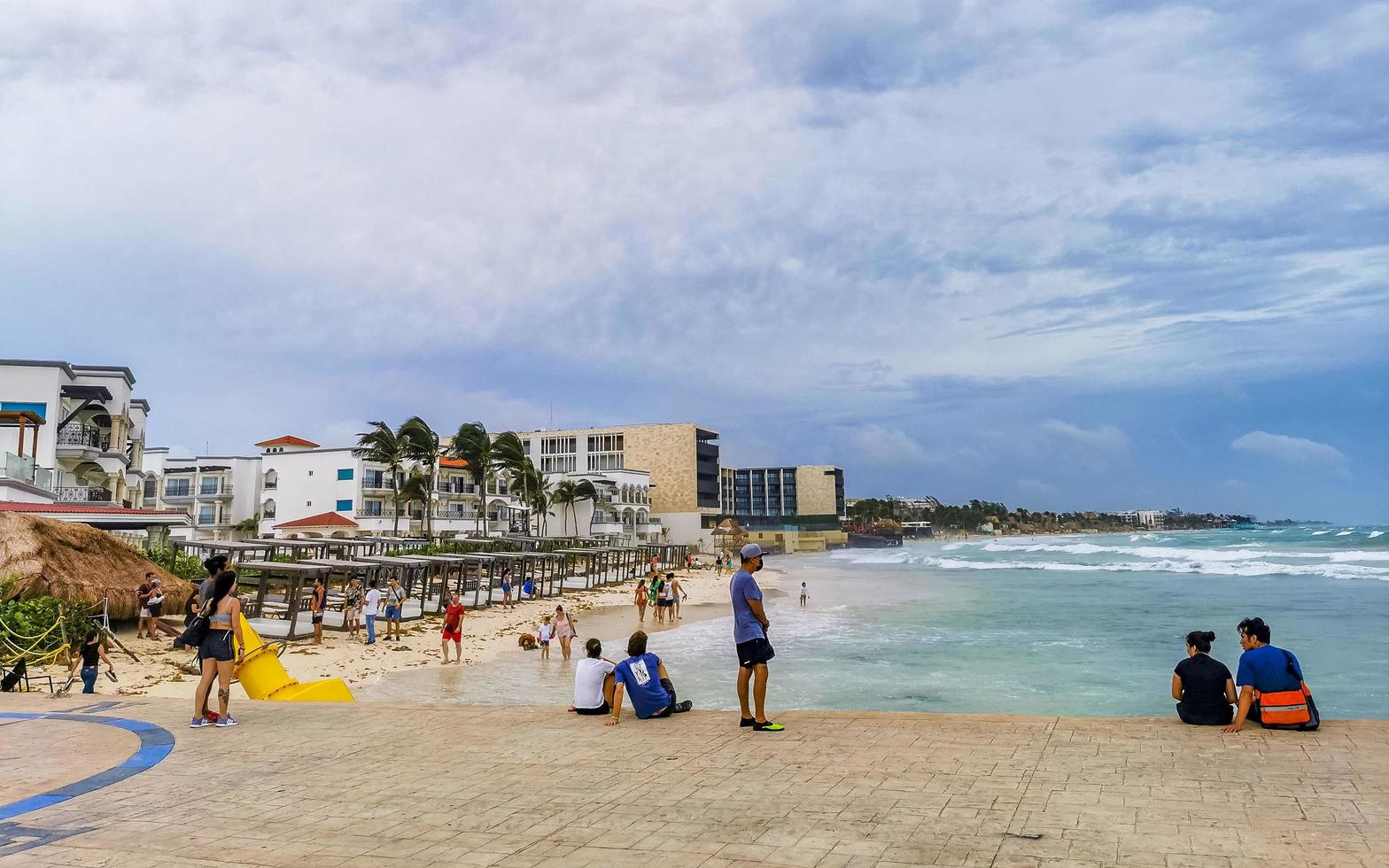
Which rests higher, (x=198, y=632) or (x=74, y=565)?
(x=74, y=565)

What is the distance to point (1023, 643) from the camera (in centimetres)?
2500

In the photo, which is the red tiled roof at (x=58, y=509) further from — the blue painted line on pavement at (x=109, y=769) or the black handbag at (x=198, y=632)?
the black handbag at (x=198, y=632)

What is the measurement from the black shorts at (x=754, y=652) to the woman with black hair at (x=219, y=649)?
4.86m

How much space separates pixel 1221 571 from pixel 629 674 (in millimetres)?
63633

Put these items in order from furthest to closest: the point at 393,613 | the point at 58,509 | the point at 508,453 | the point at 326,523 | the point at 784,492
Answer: the point at 784,492 < the point at 508,453 < the point at 326,523 < the point at 58,509 < the point at 393,613

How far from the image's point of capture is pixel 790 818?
509 centimetres

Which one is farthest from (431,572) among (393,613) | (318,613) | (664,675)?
(664,675)

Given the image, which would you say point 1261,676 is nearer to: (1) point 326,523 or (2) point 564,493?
(1) point 326,523

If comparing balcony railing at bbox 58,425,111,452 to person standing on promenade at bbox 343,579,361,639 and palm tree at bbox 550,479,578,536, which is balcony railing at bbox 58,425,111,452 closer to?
person standing on promenade at bbox 343,579,361,639

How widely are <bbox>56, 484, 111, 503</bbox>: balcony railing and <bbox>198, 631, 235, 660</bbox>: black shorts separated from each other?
3039 centimetres

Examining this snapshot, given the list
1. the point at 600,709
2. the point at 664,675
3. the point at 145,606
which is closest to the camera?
the point at 664,675

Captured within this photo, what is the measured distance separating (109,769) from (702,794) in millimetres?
4793

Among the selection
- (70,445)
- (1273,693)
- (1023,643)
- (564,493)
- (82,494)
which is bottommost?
(1023,643)

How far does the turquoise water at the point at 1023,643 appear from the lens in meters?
16.4
